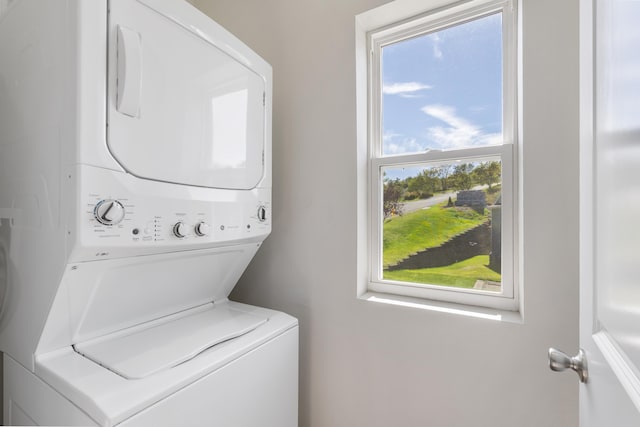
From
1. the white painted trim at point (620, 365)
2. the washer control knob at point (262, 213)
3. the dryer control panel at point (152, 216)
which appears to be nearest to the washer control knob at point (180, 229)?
the dryer control panel at point (152, 216)

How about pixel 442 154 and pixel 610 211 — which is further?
pixel 442 154

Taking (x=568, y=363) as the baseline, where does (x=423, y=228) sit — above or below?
above

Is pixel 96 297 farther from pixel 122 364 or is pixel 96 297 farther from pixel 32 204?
pixel 32 204

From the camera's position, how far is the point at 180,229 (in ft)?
3.30

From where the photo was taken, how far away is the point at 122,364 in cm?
92

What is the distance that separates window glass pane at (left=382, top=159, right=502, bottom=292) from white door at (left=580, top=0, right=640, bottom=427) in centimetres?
62

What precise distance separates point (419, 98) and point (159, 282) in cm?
155

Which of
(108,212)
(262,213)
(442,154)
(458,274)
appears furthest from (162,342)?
(442,154)

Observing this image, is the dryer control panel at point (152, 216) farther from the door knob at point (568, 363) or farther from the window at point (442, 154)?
the door knob at point (568, 363)

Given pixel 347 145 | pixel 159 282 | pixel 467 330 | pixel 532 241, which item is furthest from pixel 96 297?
pixel 532 241

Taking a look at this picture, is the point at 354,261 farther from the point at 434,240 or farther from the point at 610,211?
the point at 610,211

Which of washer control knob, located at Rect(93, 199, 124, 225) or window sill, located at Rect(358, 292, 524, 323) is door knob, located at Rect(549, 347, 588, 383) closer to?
window sill, located at Rect(358, 292, 524, 323)

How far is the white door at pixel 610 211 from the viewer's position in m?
0.47

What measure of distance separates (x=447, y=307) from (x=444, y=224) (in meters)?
0.41
